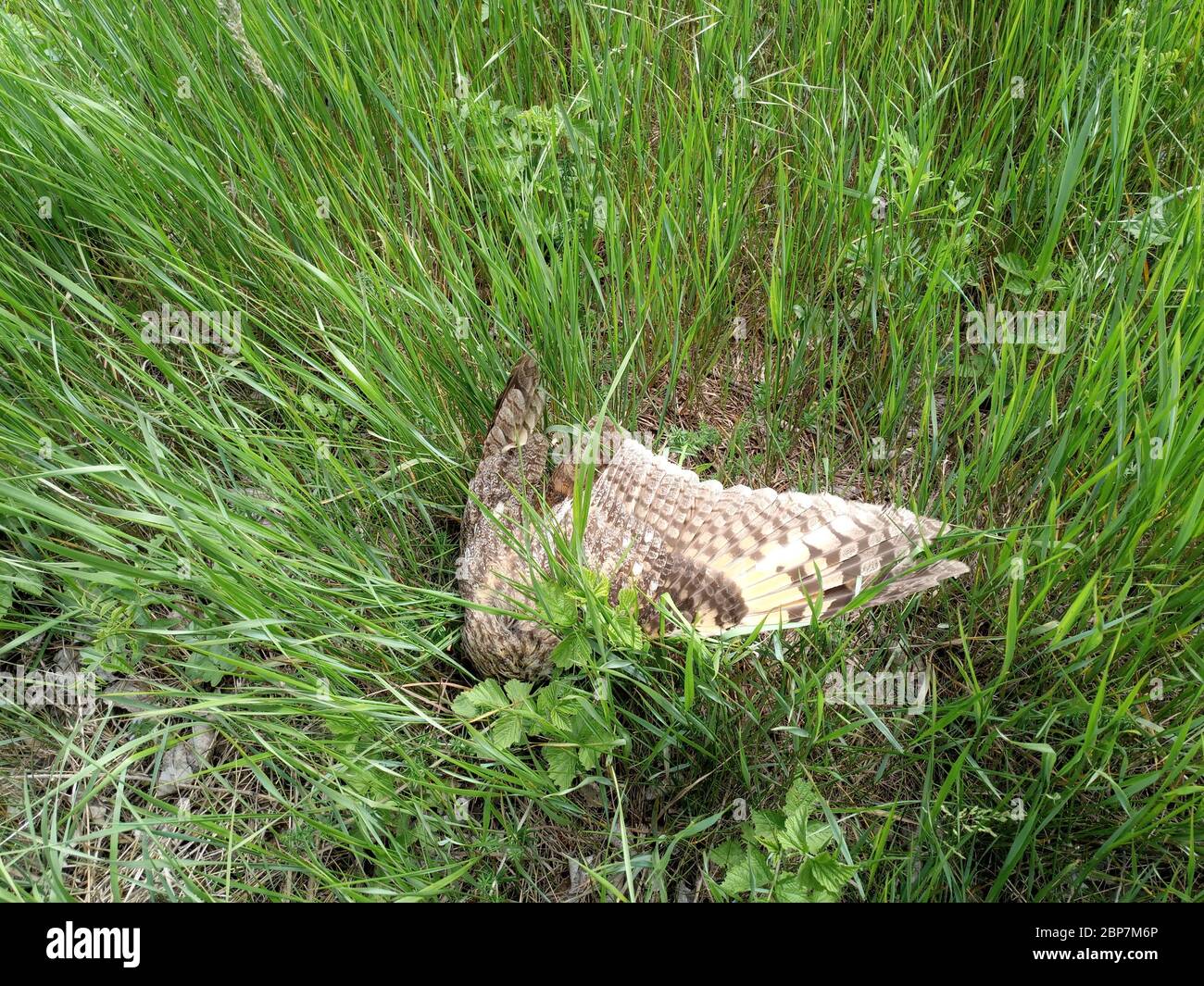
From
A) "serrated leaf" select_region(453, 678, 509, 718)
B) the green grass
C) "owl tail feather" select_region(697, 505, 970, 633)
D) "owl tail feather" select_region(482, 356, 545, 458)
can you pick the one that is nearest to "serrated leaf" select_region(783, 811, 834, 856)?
the green grass

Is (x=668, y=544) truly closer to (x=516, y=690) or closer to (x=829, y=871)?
(x=516, y=690)

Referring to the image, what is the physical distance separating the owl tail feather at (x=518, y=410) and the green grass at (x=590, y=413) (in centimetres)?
→ 17

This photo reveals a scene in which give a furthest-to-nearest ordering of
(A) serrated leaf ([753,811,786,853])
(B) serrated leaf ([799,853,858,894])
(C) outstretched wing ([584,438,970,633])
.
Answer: (C) outstretched wing ([584,438,970,633])
(A) serrated leaf ([753,811,786,853])
(B) serrated leaf ([799,853,858,894])

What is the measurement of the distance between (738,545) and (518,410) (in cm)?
70

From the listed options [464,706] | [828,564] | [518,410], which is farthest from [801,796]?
[518,410]

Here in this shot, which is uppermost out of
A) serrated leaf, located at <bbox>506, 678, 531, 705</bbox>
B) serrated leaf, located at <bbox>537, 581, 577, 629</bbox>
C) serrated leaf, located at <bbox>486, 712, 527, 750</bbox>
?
serrated leaf, located at <bbox>537, 581, 577, 629</bbox>

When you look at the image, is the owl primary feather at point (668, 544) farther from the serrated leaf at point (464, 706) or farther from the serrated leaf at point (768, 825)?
the serrated leaf at point (768, 825)

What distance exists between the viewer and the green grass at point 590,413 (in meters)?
1.66

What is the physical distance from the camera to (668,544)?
1943 mm

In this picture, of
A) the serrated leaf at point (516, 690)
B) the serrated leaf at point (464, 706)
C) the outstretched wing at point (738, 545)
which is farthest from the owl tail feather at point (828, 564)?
the serrated leaf at point (464, 706)

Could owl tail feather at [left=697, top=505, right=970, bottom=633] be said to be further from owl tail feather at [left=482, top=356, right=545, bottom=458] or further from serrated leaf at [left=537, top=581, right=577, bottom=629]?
owl tail feather at [left=482, top=356, right=545, bottom=458]

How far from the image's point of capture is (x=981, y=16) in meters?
2.39

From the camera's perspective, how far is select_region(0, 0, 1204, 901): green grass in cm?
166

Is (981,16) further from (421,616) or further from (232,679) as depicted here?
(232,679)
